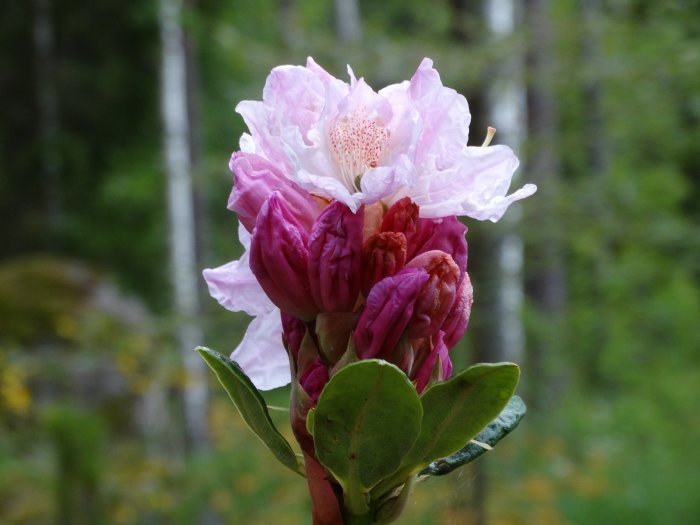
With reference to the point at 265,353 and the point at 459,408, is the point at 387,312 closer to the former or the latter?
the point at 459,408

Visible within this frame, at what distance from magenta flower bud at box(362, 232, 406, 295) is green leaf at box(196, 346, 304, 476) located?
136mm

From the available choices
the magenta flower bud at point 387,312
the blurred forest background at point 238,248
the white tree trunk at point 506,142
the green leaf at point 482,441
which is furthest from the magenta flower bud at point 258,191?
the white tree trunk at point 506,142

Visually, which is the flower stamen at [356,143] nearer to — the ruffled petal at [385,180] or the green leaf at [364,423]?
the ruffled petal at [385,180]

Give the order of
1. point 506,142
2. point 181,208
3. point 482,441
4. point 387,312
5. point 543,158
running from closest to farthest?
point 387,312
point 482,441
point 506,142
point 543,158
point 181,208

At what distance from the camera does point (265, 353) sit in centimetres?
86

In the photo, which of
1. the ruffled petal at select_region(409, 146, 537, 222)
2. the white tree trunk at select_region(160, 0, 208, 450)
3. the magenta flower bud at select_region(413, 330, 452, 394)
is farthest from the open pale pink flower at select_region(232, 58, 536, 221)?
the white tree trunk at select_region(160, 0, 208, 450)

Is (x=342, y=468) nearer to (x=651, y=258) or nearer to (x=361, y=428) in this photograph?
(x=361, y=428)

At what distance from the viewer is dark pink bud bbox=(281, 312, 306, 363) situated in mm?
758

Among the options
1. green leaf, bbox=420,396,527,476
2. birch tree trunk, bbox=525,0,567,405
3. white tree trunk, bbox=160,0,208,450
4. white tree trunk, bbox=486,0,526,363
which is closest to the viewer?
green leaf, bbox=420,396,527,476

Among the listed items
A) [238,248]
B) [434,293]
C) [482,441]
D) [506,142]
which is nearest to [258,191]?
[434,293]

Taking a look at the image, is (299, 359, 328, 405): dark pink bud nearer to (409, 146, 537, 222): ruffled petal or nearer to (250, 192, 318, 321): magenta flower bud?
(250, 192, 318, 321): magenta flower bud

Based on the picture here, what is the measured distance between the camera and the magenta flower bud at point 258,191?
756mm

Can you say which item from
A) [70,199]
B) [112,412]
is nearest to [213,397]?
[112,412]

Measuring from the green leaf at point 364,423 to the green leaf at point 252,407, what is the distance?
0.05 metres
